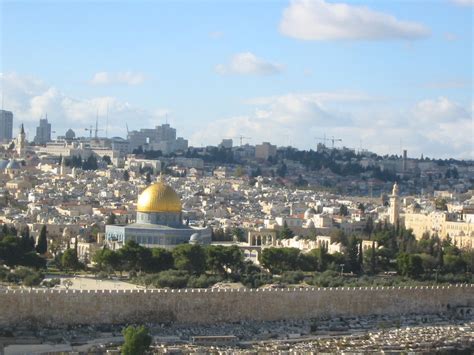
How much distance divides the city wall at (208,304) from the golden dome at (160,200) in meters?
15.5

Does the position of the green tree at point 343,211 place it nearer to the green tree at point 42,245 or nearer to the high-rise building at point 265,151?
the green tree at point 42,245

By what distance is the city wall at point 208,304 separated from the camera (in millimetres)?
34250

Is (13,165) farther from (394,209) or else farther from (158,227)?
(158,227)

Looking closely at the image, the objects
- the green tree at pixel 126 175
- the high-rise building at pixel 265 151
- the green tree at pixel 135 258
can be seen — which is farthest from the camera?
the high-rise building at pixel 265 151

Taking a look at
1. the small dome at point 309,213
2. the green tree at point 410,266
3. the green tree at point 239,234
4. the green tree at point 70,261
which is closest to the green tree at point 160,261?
the green tree at point 70,261

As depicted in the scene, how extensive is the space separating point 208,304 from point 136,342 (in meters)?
6.01

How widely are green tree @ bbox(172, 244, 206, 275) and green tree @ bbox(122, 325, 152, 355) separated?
44.0 feet

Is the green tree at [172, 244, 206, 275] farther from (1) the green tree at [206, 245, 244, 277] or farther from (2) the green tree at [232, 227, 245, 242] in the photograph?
(2) the green tree at [232, 227, 245, 242]

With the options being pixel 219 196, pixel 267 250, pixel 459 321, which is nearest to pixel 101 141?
pixel 219 196

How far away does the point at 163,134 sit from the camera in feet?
559

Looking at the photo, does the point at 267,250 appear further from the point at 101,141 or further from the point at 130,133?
the point at 130,133

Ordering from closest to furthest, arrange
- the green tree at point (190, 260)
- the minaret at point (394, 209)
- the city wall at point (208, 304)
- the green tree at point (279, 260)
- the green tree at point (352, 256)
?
the city wall at point (208, 304) → the green tree at point (190, 260) → the green tree at point (279, 260) → the green tree at point (352, 256) → the minaret at point (394, 209)

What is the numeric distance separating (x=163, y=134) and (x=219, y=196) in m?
76.9

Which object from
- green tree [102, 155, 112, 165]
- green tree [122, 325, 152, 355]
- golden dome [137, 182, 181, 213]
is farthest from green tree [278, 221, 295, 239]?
green tree [102, 155, 112, 165]
